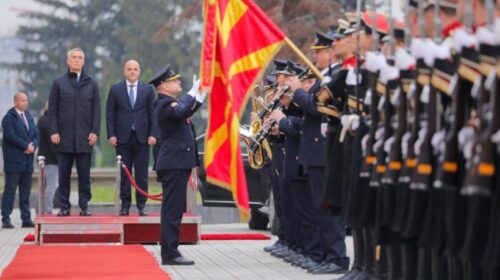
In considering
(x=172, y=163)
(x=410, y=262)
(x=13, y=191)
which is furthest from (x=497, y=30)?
(x=13, y=191)

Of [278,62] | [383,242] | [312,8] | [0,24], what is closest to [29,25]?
[0,24]

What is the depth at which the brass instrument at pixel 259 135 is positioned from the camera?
16712 mm

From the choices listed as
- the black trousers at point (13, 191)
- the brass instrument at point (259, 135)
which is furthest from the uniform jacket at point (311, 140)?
the black trousers at point (13, 191)

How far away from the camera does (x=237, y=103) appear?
12.0 metres

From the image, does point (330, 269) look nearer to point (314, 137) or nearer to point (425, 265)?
point (314, 137)

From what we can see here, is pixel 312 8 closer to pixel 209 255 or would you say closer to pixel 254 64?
pixel 209 255

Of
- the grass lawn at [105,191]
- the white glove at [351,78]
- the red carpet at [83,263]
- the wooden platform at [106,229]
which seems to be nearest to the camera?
the white glove at [351,78]

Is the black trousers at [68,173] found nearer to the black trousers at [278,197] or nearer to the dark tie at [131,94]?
the dark tie at [131,94]

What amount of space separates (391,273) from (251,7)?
2.67 m

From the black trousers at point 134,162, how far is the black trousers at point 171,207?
3381mm

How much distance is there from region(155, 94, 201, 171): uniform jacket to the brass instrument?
115 cm

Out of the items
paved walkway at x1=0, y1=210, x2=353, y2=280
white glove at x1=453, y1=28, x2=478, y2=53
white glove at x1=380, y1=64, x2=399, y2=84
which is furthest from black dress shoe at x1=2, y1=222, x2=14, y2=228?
white glove at x1=453, y1=28, x2=478, y2=53

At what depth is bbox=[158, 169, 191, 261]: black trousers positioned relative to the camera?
1537 centimetres

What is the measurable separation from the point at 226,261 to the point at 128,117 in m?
3.20
